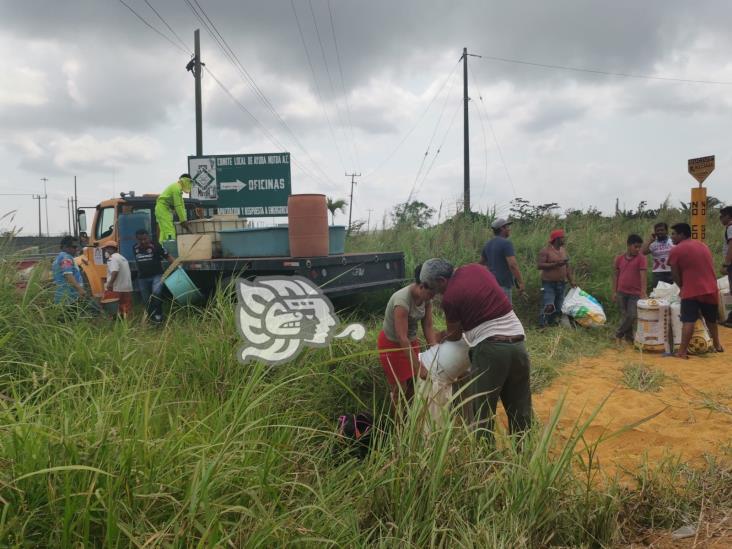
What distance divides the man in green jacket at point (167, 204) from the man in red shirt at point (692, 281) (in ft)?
20.4

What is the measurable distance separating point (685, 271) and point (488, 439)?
14.7 ft

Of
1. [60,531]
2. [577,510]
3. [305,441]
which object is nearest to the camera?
[60,531]

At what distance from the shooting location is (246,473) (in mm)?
2299

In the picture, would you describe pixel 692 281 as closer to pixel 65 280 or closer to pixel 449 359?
pixel 449 359

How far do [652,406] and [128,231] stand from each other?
6.86 meters

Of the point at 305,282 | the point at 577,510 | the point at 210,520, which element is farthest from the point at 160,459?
the point at 305,282

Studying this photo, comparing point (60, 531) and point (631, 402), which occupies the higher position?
point (60, 531)

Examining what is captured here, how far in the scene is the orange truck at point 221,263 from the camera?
20.4 feet

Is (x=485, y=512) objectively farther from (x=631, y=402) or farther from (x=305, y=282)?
(x=305, y=282)

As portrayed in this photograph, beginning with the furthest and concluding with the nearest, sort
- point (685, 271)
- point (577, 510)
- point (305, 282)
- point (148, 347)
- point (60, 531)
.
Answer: point (685, 271) → point (305, 282) → point (148, 347) → point (577, 510) → point (60, 531)

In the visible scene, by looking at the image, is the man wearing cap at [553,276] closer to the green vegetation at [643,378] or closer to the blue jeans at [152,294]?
the green vegetation at [643,378]

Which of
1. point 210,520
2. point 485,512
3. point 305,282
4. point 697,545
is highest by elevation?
point 305,282

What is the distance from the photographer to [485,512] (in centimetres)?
250

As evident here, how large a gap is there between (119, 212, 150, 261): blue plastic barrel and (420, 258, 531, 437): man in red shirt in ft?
18.4
